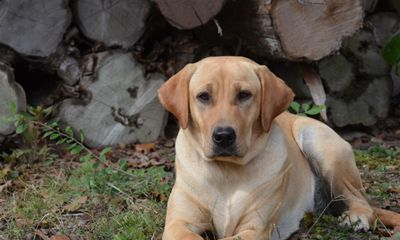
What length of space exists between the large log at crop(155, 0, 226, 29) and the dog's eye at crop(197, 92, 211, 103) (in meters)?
2.34

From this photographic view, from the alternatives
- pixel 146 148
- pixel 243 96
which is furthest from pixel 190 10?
pixel 243 96

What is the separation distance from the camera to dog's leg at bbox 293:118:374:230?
195 inches

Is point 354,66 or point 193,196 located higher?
point 193,196

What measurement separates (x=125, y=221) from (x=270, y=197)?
0.97 metres

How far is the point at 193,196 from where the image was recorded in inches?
167

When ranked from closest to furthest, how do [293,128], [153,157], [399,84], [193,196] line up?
[193,196]
[293,128]
[153,157]
[399,84]

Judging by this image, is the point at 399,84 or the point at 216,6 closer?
the point at 216,6

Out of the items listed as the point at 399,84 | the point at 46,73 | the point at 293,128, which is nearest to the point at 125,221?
the point at 293,128

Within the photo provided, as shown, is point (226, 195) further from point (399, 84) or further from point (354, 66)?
point (399, 84)

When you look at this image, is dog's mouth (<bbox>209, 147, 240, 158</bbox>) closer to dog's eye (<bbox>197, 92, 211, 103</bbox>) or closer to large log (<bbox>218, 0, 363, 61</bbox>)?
dog's eye (<bbox>197, 92, 211, 103</bbox>)

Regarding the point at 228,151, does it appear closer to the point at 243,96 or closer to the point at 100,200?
the point at 243,96

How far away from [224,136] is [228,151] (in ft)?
0.33

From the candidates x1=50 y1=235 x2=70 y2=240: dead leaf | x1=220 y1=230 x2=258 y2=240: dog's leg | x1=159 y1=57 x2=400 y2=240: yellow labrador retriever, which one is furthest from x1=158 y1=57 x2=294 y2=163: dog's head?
x1=50 y1=235 x2=70 y2=240: dead leaf

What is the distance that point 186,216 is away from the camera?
422 cm
